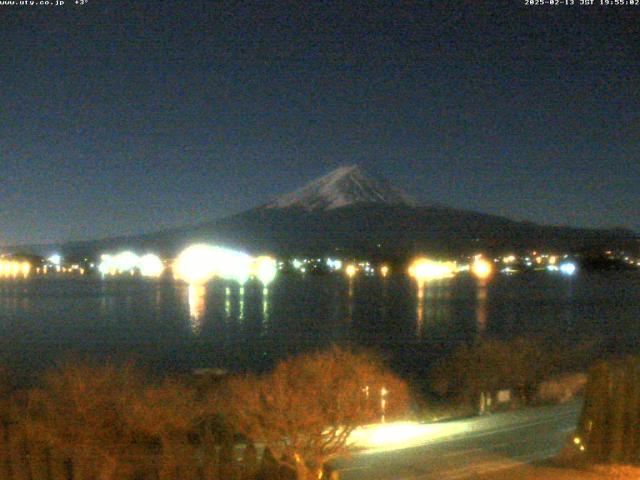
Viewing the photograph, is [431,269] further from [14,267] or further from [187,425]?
[187,425]

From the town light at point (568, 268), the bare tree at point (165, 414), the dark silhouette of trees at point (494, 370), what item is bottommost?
the dark silhouette of trees at point (494, 370)

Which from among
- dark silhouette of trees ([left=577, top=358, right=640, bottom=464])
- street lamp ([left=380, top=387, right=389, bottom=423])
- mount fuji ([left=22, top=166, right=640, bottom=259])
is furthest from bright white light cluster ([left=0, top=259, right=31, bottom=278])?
dark silhouette of trees ([left=577, top=358, right=640, bottom=464])

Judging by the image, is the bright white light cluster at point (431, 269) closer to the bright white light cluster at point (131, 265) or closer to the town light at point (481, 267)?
the town light at point (481, 267)

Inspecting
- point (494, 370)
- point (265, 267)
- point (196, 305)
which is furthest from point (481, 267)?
point (494, 370)

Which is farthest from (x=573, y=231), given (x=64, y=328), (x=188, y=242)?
(x=64, y=328)

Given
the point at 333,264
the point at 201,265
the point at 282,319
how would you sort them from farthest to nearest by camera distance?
the point at 201,265, the point at 333,264, the point at 282,319

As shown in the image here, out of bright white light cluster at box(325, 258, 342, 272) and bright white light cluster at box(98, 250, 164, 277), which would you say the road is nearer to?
bright white light cluster at box(325, 258, 342, 272)

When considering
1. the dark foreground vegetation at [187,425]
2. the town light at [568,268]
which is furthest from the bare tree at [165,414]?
the town light at [568,268]
